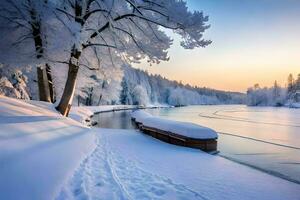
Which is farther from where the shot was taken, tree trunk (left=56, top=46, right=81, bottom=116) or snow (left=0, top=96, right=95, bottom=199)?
tree trunk (left=56, top=46, right=81, bottom=116)

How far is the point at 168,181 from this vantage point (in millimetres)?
5598

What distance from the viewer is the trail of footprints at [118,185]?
4547mm

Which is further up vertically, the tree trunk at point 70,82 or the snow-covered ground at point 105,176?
the tree trunk at point 70,82

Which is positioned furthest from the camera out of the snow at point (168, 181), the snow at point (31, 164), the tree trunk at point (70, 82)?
the tree trunk at point (70, 82)

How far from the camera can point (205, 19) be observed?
9.44 m

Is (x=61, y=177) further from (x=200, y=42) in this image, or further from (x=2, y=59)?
(x=2, y=59)

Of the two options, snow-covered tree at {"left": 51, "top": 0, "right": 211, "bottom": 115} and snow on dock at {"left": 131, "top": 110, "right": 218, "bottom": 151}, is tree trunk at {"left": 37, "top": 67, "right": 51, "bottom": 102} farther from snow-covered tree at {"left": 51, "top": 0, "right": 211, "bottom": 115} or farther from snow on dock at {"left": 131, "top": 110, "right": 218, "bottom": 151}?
snow on dock at {"left": 131, "top": 110, "right": 218, "bottom": 151}

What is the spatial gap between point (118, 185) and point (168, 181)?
1059 millimetres

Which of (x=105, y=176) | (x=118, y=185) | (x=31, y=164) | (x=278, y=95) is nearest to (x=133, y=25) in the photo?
(x=105, y=176)

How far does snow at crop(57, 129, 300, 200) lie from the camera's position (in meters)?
4.76

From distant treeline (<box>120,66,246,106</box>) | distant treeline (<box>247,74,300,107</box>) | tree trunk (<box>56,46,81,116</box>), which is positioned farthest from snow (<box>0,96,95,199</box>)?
distant treeline (<box>247,74,300,107</box>)

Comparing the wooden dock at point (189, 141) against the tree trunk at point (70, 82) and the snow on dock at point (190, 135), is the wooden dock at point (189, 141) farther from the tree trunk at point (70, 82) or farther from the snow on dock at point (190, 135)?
the tree trunk at point (70, 82)

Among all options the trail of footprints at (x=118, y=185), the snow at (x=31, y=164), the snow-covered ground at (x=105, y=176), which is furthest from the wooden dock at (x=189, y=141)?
the snow at (x=31, y=164)

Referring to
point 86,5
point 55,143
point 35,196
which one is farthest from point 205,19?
point 35,196
